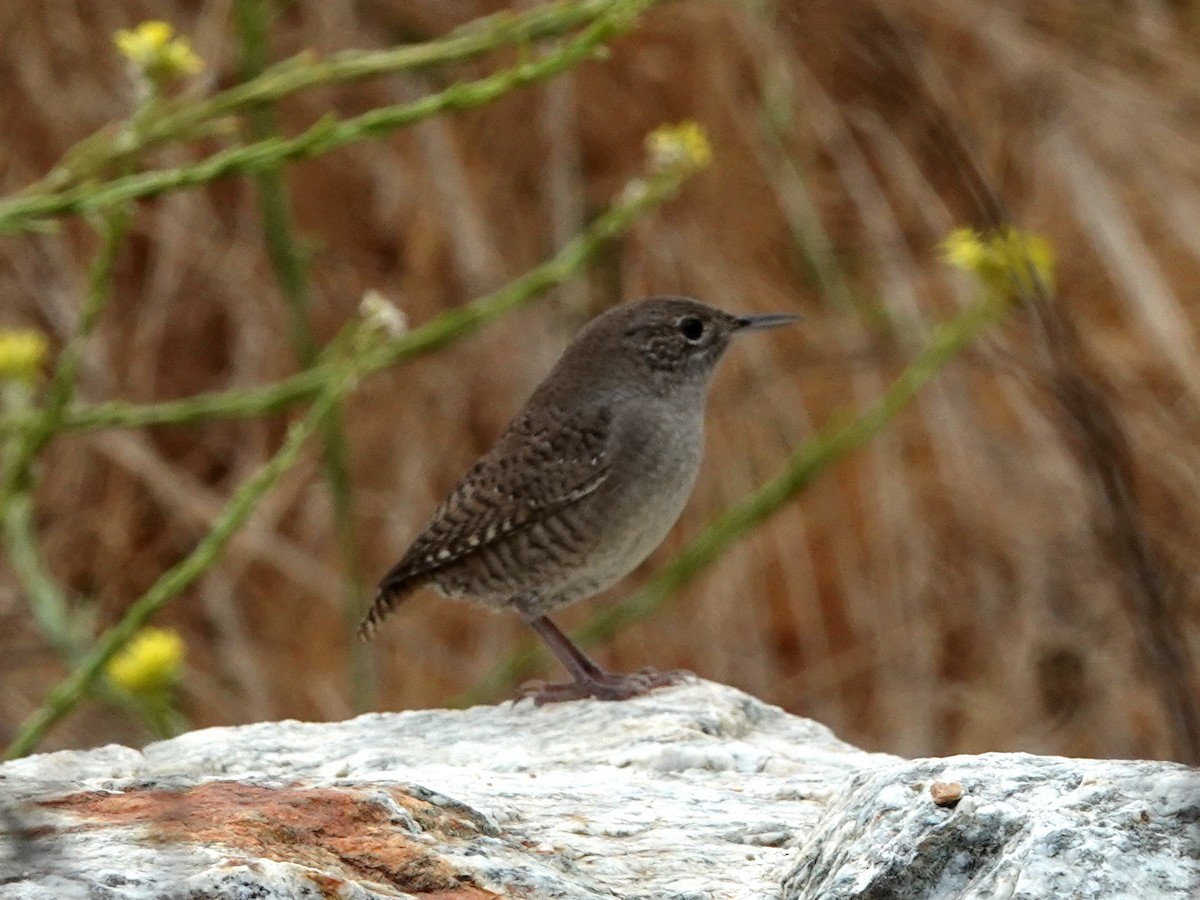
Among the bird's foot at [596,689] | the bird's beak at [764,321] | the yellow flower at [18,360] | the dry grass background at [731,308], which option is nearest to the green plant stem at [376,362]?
the yellow flower at [18,360]

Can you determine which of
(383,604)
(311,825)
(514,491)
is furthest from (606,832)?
(383,604)

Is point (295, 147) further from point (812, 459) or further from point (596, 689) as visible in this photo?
point (812, 459)

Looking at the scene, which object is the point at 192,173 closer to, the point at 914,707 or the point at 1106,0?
the point at 914,707

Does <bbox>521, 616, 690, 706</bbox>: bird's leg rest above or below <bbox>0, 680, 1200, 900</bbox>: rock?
above

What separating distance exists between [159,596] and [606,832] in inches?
55.2

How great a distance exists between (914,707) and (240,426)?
2886mm

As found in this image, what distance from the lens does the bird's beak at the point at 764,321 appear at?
4801mm

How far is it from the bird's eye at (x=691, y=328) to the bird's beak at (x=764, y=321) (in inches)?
3.7

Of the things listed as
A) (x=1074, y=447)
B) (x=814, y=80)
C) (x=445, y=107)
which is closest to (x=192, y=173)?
(x=445, y=107)

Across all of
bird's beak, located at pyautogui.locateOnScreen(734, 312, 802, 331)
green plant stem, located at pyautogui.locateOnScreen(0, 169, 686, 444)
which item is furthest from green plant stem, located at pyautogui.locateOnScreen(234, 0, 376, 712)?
bird's beak, located at pyautogui.locateOnScreen(734, 312, 802, 331)

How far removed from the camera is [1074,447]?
5.72 ft

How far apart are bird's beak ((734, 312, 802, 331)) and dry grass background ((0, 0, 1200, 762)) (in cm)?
227

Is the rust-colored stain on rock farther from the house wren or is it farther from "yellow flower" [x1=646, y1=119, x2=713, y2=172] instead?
"yellow flower" [x1=646, y1=119, x2=713, y2=172]

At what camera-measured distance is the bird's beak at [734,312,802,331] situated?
4.80 m
